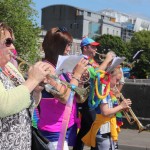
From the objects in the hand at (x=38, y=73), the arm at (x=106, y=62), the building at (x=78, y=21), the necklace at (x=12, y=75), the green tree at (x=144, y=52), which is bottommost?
the green tree at (x=144, y=52)

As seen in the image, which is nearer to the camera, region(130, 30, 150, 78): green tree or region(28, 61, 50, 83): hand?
region(28, 61, 50, 83): hand

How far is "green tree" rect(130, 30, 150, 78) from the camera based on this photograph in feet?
261

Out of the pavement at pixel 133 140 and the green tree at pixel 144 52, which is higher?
the pavement at pixel 133 140

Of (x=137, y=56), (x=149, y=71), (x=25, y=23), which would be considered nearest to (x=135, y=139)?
(x=137, y=56)

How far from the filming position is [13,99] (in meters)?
2.64

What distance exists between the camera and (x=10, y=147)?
2816mm

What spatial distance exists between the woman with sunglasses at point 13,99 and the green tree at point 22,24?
2401 centimetres

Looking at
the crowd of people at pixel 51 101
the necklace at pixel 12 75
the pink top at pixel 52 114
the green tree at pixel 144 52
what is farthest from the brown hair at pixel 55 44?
the green tree at pixel 144 52

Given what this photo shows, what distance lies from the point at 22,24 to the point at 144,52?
58.5 metres

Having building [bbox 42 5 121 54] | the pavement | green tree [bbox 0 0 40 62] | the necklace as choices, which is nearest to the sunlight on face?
the necklace

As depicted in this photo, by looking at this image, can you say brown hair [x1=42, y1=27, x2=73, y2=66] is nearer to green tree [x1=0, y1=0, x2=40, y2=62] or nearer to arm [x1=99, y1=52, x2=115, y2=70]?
arm [x1=99, y1=52, x2=115, y2=70]

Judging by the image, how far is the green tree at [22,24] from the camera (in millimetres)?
27433

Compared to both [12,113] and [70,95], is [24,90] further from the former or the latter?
[70,95]

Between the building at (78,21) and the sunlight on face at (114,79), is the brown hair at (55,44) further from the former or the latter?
the building at (78,21)
